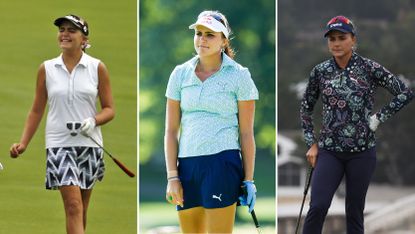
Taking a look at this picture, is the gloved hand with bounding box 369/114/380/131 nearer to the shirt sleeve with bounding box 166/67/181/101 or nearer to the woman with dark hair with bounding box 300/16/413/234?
the woman with dark hair with bounding box 300/16/413/234

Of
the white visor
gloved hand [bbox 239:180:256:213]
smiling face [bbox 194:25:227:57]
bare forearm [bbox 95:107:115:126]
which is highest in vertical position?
the white visor

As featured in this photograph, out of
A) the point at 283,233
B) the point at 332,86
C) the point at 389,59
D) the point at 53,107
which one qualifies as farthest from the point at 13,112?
the point at 389,59

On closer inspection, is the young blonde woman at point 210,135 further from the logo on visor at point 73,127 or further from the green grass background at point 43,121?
the green grass background at point 43,121

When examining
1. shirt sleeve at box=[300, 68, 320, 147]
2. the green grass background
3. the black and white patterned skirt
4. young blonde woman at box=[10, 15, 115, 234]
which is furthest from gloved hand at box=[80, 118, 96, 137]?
the green grass background

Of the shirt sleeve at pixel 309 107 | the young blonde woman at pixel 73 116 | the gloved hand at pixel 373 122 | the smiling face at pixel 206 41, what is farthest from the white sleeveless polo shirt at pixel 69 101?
the gloved hand at pixel 373 122

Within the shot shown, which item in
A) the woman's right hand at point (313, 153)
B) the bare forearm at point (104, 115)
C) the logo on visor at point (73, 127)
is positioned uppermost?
the bare forearm at point (104, 115)

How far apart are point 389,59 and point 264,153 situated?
2729 centimetres

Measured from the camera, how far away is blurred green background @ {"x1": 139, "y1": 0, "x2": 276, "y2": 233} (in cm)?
742

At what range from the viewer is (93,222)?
265 inches

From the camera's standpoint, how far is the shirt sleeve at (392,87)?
17.2 ft

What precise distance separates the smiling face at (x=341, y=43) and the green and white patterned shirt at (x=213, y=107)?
89cm

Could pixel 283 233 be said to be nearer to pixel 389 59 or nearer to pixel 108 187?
pixel 389 59

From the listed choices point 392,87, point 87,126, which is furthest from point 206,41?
point 392,87

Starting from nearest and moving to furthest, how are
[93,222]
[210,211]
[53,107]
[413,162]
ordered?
[210,211] < [53,107] < [93,222] < [413,162]
